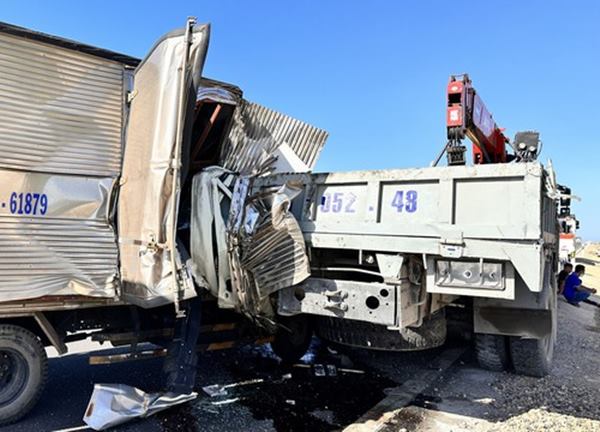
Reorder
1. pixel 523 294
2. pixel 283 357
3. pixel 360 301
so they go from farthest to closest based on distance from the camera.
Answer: pixel 283 357, pixel 523 294, pixel 360 301

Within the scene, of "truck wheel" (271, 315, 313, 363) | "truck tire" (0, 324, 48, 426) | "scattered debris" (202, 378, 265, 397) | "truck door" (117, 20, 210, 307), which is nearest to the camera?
"truck door" (117, 20, 210, 307)

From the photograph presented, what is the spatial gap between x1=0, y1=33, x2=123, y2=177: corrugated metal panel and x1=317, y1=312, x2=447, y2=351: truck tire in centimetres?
283

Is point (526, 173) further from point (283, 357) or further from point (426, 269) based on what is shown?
point (283, 357)

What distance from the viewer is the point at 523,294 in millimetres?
4211

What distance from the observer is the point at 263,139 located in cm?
508

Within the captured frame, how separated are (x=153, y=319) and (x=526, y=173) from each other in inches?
150

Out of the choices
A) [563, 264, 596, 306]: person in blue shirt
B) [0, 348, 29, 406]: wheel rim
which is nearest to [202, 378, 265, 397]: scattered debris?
[0, 348, 29, 406]: wheel rim

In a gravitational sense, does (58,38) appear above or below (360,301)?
above

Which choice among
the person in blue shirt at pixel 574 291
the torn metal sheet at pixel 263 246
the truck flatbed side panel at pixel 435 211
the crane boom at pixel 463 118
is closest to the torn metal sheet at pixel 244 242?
the torn metal sheet at pixel 263 246

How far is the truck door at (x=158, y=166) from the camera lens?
12.6 feet

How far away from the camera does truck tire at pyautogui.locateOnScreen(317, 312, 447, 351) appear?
4688mm

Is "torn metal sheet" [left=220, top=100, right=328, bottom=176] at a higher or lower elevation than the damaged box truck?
higher

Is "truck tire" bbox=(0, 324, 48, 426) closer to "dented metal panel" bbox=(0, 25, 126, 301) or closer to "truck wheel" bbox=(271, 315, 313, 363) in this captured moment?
"dented metal panel" bbox=(0, 25, 126, 301)

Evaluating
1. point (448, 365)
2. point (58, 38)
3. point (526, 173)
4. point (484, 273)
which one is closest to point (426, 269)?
point (484, 273)
